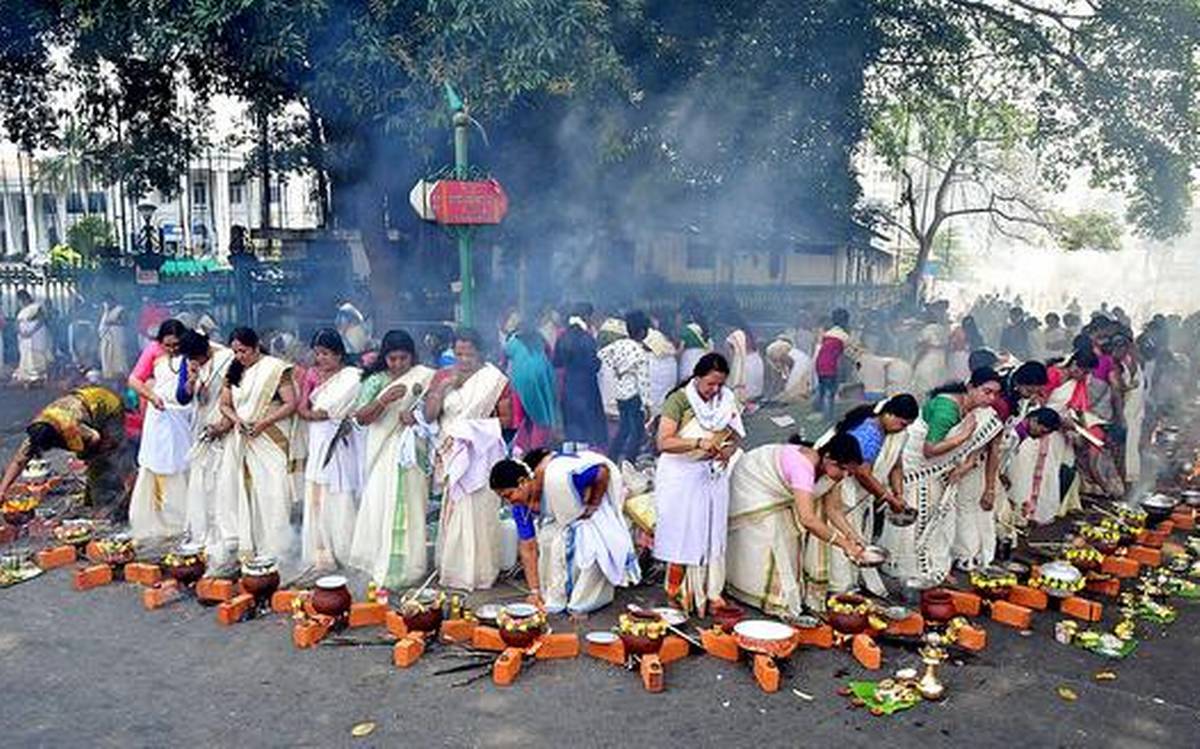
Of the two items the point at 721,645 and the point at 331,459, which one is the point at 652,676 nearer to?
the point at 721,645

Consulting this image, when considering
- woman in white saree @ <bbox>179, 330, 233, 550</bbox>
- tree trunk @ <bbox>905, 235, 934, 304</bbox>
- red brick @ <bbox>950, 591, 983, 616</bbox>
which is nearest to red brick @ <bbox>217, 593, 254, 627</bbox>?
→ woman in white saree @ <bbox>179, 330, 233, 550</bbox>

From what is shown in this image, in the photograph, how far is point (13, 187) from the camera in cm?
3647

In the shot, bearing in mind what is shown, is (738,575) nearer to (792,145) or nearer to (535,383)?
(535,383)

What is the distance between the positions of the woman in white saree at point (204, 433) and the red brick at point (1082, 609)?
5.25 metres

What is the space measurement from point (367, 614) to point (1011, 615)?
3.65 meters

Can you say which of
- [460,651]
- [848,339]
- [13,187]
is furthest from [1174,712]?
[13,187]

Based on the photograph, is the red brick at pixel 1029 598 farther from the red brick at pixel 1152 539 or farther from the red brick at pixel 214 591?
the red brick at pixel 214 591

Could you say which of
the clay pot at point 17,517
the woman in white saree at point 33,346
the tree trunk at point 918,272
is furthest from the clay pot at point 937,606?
the tree trunk at point 918,272

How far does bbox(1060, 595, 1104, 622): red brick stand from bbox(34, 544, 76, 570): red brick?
249 inches

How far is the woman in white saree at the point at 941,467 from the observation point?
580 cm

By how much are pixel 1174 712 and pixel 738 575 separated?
221 centimetres

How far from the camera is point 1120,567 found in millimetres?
6203

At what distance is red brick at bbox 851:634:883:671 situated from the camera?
187 inches

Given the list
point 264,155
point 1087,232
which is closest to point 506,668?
point 264,155
